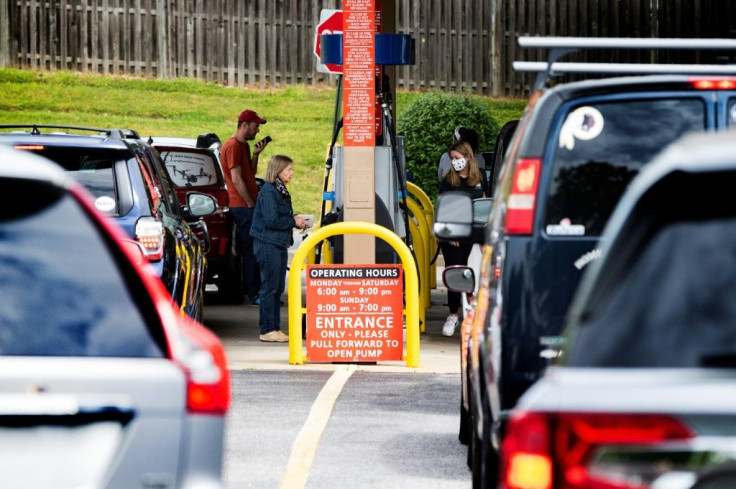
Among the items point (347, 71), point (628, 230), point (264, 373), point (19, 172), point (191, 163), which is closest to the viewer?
point (628, 230)

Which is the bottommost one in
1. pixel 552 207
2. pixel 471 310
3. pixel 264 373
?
pixel 264 373

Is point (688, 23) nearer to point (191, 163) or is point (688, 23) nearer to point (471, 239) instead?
point (191, 163)

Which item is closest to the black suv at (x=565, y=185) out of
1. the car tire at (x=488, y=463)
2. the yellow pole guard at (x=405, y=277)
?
the car tire at (x=488, y=463)

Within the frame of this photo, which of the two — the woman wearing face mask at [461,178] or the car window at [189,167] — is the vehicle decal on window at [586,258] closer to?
the woman wearing face mask at [461,178]

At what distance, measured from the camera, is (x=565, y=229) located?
5941 mm

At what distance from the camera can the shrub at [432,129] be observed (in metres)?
25.5

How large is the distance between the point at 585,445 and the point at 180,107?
28.9 m

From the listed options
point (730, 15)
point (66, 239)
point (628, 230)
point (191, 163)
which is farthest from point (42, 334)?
point (730, 15)

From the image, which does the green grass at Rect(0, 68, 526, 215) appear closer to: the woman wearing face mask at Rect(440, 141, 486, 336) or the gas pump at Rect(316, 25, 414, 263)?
the woman wearing face mask at Rect(440, 141, 486, 336)

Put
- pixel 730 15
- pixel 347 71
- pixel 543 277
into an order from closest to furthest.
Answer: pixel 543 277 < pixel 347 71 < pixel 730 15

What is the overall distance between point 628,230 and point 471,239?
398 cm

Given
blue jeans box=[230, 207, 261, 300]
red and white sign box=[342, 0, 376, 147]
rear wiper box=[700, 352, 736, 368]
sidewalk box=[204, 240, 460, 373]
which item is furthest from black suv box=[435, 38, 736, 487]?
blue jeans box=[230, 207, 261, 300]

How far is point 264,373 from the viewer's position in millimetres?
11523

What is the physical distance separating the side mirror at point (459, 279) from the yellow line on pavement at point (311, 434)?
1.15 metres
